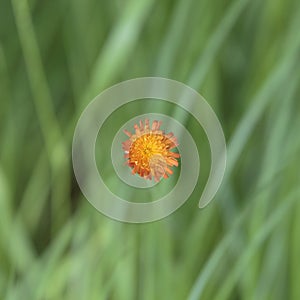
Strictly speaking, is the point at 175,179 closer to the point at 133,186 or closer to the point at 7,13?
the point at 133,186

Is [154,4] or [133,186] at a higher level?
[154,4]

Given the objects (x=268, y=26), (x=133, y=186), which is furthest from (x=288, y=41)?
(x=133, y=186)

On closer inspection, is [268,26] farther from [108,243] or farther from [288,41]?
[108,243]
